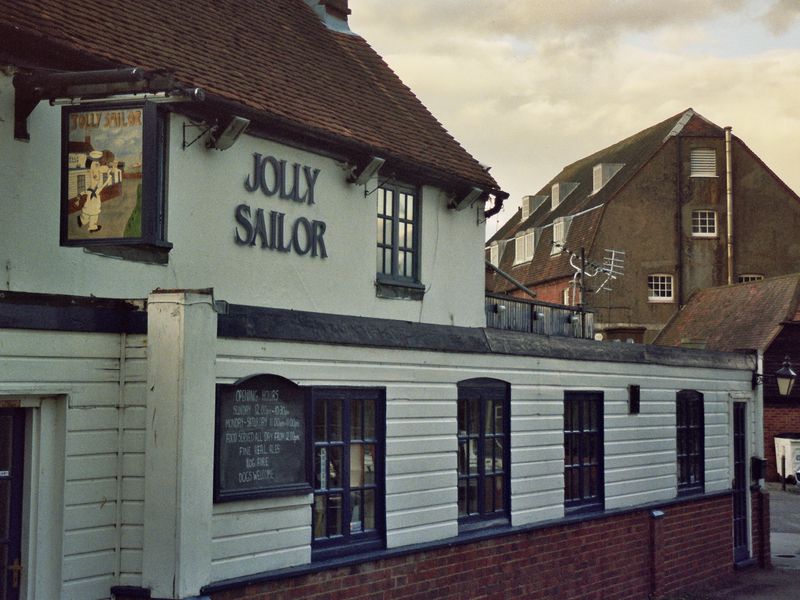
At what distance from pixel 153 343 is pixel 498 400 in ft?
17.7

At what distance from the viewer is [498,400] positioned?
12891 mm

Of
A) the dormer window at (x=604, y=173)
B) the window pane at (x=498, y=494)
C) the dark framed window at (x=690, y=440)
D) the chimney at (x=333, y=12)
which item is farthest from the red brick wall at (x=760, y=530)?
the dormer window at (x=604, y=173)

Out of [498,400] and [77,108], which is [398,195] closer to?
[498,400]

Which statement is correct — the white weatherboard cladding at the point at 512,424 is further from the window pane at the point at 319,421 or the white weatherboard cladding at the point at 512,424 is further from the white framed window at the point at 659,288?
the white framed window at the point at 659,288

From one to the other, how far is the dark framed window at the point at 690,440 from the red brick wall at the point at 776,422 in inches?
633

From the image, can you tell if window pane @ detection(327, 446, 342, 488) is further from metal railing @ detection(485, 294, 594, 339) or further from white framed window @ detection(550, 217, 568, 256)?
white framed window @ detection(550, 217, 568, 256)

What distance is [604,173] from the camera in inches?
1789

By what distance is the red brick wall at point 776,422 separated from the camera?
32.2m

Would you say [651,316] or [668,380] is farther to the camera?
[651,316]

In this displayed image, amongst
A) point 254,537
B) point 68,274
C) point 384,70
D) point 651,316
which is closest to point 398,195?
point 384,70

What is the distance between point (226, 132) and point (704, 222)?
106 feet

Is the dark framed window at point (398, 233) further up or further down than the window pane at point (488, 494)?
further up

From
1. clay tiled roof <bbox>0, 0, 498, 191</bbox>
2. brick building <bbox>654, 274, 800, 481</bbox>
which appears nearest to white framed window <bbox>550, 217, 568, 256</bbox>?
brick building <bbox>654, 274, 800, 481</bbox>

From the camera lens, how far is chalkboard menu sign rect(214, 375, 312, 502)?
901 centimetres
